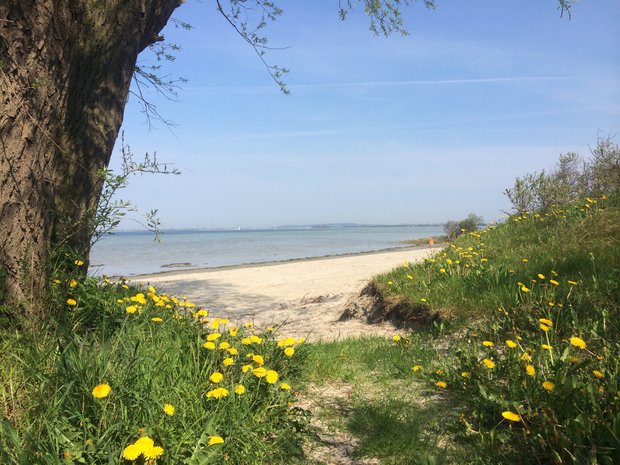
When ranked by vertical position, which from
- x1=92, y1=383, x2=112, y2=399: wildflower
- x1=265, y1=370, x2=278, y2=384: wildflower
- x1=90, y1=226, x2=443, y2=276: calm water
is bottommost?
x1=90, y1=226, x2=443, y2=276: calm water

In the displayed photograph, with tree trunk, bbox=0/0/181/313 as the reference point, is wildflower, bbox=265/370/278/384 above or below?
below

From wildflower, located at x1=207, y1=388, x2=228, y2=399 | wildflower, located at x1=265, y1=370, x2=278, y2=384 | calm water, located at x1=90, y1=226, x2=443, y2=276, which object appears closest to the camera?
wildflower, located at x1=207, y1=388, x2=228, y2=399

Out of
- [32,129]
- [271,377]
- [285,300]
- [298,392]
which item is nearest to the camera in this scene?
[271,377]

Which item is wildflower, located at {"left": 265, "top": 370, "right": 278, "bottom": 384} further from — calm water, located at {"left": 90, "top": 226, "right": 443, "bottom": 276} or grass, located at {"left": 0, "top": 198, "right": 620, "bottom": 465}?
calm water, located at {"left": 90, "top": 226, "right": 443, "bottom": 276}

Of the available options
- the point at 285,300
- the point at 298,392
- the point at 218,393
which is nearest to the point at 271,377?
the point at 218,393

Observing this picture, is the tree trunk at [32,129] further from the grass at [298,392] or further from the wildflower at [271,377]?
the wildflower at [271,377]

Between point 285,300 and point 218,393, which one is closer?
point 218,393

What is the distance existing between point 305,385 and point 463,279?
332 cm

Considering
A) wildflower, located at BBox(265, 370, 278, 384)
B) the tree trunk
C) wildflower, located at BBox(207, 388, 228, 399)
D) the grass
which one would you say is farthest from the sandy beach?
the tree trunk

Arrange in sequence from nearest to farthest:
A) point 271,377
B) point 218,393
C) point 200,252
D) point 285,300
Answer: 1. point 218,393
2. point 271,377
3. point 285,300
4. point 200,252

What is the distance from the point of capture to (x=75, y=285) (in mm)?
3783

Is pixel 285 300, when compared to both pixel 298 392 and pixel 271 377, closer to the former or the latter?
pixel 298 392

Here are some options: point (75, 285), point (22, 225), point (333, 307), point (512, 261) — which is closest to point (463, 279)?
point (512, 261)

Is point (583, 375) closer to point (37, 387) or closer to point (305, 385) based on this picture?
point (305, 385)
